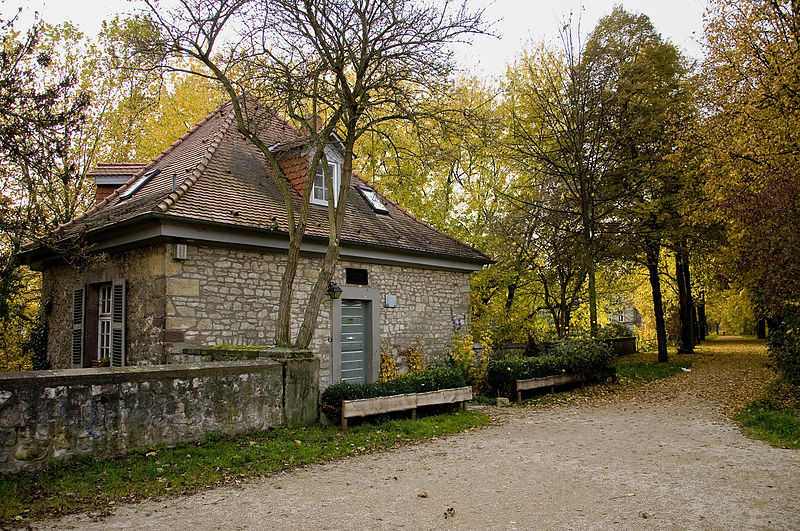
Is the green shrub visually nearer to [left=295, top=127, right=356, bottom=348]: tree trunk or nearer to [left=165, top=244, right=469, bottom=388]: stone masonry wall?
[left=165, top=244, right=469, bottom=388]: stone masonry wall

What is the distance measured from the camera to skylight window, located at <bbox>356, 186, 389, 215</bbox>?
15.2 m

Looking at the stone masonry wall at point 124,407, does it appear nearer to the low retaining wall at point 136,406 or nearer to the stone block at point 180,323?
the low retaining wall at point 136,406

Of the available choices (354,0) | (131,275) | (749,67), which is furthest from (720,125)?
(131,275)

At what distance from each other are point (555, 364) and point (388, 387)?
19.9 feet

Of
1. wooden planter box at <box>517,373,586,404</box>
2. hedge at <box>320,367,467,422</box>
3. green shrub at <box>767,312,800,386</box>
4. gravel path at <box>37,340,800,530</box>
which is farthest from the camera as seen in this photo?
wooden planter box at <box>517,373,586,404</box>

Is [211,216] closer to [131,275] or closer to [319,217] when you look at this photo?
[131,275]

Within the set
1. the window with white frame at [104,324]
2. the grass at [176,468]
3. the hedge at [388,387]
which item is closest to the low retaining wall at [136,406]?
the grass at [176,468]

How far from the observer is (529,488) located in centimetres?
592

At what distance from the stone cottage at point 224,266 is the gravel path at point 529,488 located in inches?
176

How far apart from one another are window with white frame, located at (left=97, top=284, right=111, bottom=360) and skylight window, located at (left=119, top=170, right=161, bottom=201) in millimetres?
1964

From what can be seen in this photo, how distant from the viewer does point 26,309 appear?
1695 cm

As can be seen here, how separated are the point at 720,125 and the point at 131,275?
15102mm

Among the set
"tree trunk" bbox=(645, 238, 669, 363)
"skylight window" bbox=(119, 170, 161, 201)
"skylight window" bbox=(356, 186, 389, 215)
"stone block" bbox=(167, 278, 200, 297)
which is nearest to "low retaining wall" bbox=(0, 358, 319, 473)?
"stone block" bbox=(167, 278, 200, 297)

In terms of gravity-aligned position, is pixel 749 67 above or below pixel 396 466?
above
